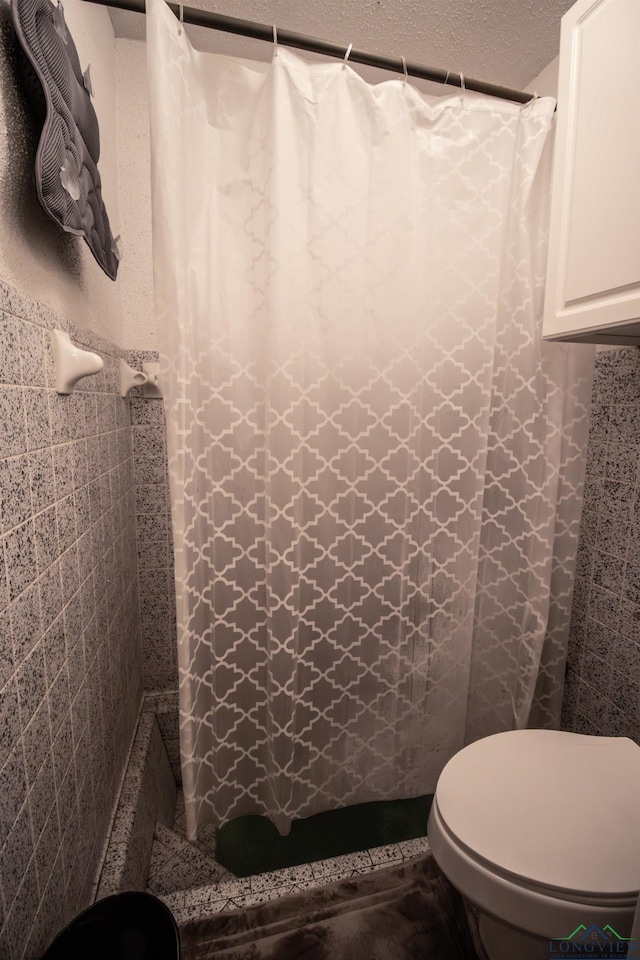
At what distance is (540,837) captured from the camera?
782 mm

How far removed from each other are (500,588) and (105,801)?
120cm

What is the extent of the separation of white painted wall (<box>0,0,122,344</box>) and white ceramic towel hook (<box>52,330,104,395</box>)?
0.08 meters

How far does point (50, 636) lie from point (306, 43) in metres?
1.36

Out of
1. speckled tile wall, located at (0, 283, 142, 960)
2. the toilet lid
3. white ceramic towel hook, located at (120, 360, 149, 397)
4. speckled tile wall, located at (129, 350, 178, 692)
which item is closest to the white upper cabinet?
the toilet lid

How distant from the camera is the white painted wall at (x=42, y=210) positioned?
0.64m

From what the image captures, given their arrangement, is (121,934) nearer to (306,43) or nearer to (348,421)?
(348,421)

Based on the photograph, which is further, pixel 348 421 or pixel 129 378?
pixel 129 378

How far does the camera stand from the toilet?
71 centimetres

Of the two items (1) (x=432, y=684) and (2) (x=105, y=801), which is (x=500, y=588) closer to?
(1) (x=432, y=684)

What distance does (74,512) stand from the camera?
886 mm
